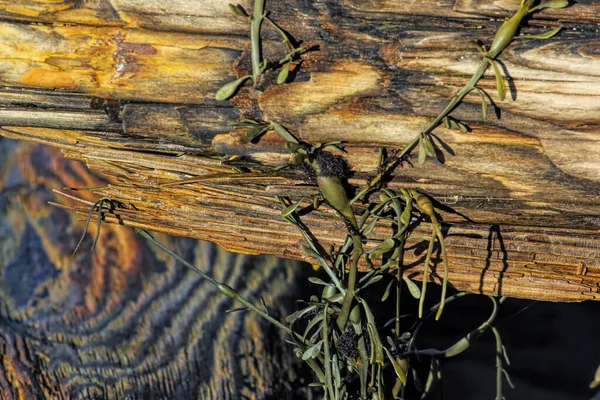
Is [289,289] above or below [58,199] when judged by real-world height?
below

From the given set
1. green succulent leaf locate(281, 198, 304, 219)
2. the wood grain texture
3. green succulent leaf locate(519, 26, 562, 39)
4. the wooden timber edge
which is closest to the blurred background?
the wood grain texture

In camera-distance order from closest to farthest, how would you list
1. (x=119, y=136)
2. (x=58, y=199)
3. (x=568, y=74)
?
(x=568, y=74) < (x=119, y=136) < (x=58, y=199)

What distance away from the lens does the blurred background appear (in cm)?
99

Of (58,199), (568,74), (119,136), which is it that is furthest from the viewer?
(58,199)

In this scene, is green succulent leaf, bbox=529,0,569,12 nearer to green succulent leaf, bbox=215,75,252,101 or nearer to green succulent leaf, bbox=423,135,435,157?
green succulent leaf, bbox=423,135,435,157

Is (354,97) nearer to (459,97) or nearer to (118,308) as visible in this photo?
(459,97)

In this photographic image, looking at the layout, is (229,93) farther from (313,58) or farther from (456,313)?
(456,313)

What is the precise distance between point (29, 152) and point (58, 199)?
0.09 m

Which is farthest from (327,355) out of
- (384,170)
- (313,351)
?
(384,170)

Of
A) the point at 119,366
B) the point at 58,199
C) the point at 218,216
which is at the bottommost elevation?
the point at 119,366

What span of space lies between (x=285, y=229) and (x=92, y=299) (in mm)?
408

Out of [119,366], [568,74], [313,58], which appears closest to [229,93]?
[313,58]

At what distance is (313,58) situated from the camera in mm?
600

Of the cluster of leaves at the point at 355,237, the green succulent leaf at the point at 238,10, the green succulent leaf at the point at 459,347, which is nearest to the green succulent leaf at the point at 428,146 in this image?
the cluster of leaves at the point at 355,237
